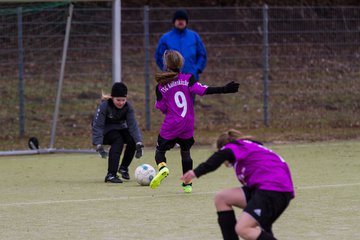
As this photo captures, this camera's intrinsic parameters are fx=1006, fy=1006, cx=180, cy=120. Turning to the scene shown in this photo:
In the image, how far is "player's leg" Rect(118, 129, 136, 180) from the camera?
12.5m

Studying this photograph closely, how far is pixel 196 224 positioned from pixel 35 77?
10.9m

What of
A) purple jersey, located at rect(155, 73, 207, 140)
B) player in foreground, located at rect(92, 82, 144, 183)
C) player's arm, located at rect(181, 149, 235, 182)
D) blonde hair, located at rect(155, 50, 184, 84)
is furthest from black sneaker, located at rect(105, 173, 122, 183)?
player's arm, located at rect(181, 149, 235, 182)

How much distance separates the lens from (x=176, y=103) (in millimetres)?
11211

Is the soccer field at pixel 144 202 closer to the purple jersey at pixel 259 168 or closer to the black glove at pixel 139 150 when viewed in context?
the black glove at pixel 139 150

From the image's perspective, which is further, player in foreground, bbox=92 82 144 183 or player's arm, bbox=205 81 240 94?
player in foreground, bbox=92 82 144 183

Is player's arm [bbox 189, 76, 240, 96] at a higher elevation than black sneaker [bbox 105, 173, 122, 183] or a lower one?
higher

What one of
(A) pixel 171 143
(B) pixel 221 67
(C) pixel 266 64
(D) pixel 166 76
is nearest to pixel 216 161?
(D) pixel 166 76

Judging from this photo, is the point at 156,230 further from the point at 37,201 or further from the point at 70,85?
the point at 70,85

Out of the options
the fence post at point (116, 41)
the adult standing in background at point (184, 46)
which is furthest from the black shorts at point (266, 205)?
the fence post at point (116, 41)

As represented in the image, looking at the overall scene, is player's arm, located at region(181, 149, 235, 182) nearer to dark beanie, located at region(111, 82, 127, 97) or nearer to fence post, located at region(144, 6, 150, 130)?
dark beanie, located at region(111, 82, 127, 97)

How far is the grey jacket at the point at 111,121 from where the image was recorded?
12.2 metres

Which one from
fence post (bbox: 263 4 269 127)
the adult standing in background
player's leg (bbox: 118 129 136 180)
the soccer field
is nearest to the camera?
the soccer field

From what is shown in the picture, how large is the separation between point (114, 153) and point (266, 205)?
542 centimetres

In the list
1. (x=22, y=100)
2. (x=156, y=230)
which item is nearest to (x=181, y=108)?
(x=156, y=230)
